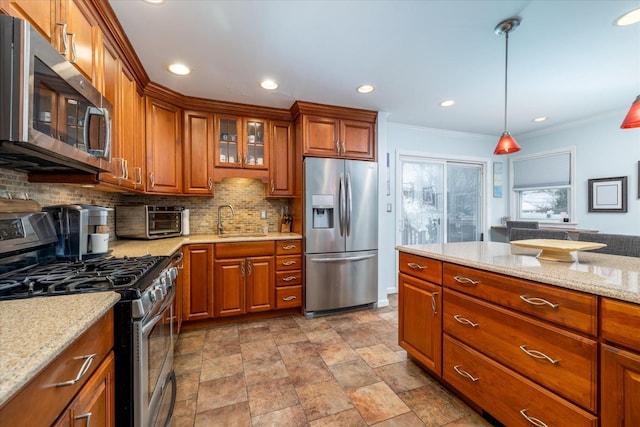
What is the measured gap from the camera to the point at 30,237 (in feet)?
4.52

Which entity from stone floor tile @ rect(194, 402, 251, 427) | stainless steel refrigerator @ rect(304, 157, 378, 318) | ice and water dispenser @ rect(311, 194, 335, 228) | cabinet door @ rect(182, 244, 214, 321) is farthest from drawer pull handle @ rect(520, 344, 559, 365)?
cabinet door @ rect(182, 244, 214, 321)

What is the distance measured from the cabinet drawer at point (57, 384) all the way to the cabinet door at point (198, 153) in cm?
219

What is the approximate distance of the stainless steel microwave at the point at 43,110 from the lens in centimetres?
86

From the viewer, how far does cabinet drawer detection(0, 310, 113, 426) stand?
1.79 feet

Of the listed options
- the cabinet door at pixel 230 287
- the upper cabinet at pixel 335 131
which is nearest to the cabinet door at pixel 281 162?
the upper cabinet at pixel 335 131

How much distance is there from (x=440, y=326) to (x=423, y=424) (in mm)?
544

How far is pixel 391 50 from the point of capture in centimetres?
205

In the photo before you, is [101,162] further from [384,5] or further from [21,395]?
[384,5]

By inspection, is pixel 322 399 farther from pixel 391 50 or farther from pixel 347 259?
pixel 391 50

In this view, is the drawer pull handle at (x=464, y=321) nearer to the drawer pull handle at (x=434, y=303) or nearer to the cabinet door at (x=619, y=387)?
the drawer pull handle at (x=434, y=303)

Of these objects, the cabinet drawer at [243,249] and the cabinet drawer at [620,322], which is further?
the cabinet drawer at [243,249]

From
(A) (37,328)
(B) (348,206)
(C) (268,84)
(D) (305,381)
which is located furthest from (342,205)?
(A) (37,328)

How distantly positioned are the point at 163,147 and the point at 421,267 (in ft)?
8.68

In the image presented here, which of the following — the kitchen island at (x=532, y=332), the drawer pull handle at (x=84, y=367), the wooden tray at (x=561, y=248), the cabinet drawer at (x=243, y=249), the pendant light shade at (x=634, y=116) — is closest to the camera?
the drawer pull handle at (x=84, y=367)
